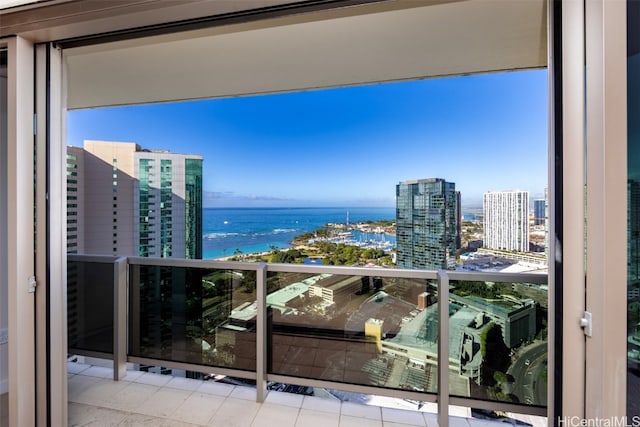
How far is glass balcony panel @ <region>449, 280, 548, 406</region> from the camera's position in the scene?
64.4 inches

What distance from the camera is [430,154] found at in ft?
7.82

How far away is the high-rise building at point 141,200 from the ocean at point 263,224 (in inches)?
5.5

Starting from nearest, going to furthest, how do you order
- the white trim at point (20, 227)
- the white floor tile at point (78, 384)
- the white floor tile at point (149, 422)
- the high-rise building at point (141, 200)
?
1. the white trim at point (20, 227)
2. the white floor tile at point (149, 422)
3. the white floor tile at point (78, 384)
4. the high-rise building at point (141, 200)

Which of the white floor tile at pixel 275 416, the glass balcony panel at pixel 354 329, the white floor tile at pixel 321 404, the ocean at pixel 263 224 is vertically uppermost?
the ocean at pixel 263 224

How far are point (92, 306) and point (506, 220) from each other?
3.66 m

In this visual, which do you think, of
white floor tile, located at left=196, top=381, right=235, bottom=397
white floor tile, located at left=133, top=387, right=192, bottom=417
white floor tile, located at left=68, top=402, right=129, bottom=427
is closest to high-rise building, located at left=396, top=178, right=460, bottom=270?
white floor tile, located at left=196, top=381, right=235, bottom=397

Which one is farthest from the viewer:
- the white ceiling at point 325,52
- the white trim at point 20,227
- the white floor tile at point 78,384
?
the white floor tile at point 78,384

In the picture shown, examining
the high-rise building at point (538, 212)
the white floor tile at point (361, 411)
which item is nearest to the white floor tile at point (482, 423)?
the white floor tile at point (361, 411)

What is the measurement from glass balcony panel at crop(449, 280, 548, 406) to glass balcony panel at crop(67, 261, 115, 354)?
111 inches

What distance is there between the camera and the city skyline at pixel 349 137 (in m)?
2.18

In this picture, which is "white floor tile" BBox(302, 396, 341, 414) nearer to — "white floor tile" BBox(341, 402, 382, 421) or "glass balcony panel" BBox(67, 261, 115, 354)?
"white floor tile" BBox(341, 402, 382, 421)

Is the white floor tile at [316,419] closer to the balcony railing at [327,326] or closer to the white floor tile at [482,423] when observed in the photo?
the balcony railing at [327,326]

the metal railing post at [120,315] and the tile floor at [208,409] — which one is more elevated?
the metal railing post at [120,315]

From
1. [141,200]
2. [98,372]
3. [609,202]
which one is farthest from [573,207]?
[141,200]
